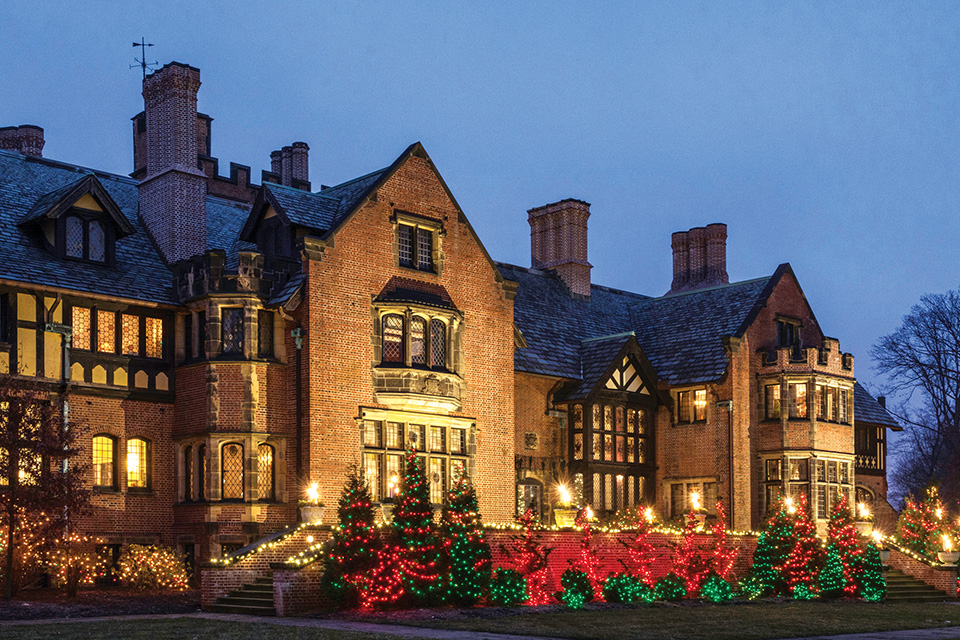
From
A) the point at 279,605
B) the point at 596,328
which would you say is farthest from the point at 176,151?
the point at 596,328

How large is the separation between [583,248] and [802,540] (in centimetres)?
1651

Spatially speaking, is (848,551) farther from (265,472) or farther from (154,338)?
(154,338)

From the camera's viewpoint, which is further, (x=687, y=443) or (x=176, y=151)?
(x=687, y=443)

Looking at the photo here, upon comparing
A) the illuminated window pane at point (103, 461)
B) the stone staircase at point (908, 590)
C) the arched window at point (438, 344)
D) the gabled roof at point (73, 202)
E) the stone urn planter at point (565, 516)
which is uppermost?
the gabled roof at point (73, 202)

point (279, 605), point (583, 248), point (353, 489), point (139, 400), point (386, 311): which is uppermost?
point (583, 248)

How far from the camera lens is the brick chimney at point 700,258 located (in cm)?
5181

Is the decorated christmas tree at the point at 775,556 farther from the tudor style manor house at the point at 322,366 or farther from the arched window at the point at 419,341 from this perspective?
the arched window at the point at 419,341

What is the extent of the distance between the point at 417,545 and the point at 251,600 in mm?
3788

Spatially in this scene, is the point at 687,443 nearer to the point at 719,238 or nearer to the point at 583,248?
the point at 583,248

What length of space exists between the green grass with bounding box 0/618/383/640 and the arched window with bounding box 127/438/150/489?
865 cm

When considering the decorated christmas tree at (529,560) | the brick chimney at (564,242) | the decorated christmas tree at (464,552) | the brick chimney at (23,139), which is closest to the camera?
the decorated christmas tree at (464,552)

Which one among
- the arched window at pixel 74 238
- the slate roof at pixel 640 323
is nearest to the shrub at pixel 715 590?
the slate roof at pixel 640 323

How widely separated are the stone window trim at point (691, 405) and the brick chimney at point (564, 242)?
6.07 metres

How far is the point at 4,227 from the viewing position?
3077cm
